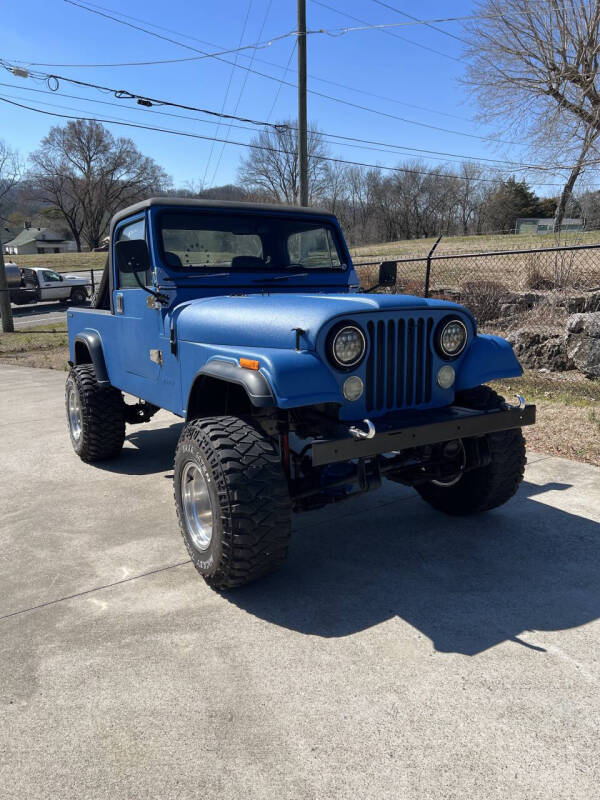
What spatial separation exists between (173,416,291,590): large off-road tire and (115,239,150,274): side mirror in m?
1.15

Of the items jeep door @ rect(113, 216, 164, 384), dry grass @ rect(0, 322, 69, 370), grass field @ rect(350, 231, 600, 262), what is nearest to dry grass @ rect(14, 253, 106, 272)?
grass field @ rect(350, 231, 600, 262)

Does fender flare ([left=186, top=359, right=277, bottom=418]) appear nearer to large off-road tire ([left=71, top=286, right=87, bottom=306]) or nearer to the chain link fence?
the chain link fence

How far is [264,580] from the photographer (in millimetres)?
3170

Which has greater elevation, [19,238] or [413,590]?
[19,238]

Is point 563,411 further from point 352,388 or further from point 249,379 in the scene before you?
point 249,379

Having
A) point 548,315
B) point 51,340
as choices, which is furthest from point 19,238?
point 548,315

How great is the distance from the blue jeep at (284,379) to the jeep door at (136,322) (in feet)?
0.06

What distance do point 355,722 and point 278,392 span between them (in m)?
1.30

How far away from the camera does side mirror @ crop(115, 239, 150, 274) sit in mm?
3576

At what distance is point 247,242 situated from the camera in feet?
13.9

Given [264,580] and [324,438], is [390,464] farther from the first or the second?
[264,580]

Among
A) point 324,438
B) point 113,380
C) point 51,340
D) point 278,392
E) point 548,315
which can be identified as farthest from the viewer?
point 51,340

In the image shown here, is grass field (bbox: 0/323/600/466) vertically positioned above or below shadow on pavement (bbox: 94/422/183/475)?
above

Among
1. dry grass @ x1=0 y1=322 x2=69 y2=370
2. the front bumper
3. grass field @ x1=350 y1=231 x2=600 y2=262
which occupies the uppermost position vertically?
grass field @ x1=350 y1=231 x2=600 y2=262
